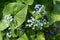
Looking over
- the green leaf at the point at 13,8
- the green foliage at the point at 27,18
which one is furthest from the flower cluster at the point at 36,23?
the green leaf at the point at 13,8

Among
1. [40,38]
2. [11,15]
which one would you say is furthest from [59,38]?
[11,15]

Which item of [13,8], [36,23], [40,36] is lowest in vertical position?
[40,36]

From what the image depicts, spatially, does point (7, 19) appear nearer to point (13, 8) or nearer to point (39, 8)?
point (13, 8)

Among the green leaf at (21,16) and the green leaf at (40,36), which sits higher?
Answer: the green leaf at (21,16)

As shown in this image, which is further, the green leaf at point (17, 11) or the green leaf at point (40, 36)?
the green leaf at point (40, 36)

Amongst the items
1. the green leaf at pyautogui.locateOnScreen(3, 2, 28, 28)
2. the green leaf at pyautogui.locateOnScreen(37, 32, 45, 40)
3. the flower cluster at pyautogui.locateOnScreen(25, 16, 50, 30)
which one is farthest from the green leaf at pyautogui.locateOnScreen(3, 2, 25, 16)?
the green leaf at pyautogui.locateOnScreen(37, 32, 45, 40)

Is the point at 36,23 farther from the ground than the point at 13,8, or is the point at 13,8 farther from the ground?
the point at 13,8

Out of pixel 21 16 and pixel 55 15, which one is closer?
pixel 21 16

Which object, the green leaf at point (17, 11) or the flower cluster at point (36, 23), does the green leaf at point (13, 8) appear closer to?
the green leaf at point (17, 11)

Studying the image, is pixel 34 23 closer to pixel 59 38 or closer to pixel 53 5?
pixel 53 5

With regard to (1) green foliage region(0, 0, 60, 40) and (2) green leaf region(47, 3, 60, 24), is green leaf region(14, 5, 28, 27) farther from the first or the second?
(2) green leaf region(47, 3, 60, 24)

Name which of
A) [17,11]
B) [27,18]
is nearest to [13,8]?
[17,11]
